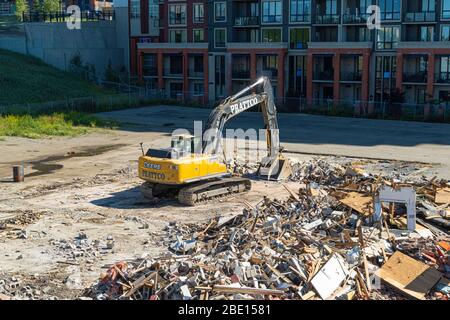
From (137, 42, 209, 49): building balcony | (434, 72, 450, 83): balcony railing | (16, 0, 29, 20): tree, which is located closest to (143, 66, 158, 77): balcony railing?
(137, 42, 209, 49): building balcony

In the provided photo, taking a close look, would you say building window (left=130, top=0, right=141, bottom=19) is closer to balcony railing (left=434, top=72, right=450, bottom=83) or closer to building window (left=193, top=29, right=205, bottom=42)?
building window (left=193, top=29, right=205, bottom=42)

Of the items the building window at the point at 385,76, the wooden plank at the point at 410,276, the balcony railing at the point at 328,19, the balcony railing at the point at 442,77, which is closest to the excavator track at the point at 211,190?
the wooden plank at the point at 410,276

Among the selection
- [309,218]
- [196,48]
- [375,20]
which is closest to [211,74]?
[196,48]

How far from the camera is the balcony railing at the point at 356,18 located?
58.9 metres

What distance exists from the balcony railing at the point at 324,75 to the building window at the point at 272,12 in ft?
22.7

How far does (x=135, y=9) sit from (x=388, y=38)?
29748 mm

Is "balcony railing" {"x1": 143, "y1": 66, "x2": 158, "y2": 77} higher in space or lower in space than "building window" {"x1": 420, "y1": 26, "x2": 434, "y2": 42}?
lower

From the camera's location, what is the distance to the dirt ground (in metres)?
17.9

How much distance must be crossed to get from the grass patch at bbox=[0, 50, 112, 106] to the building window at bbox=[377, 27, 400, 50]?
24883 millimetres

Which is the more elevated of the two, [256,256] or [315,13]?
[315,13]
